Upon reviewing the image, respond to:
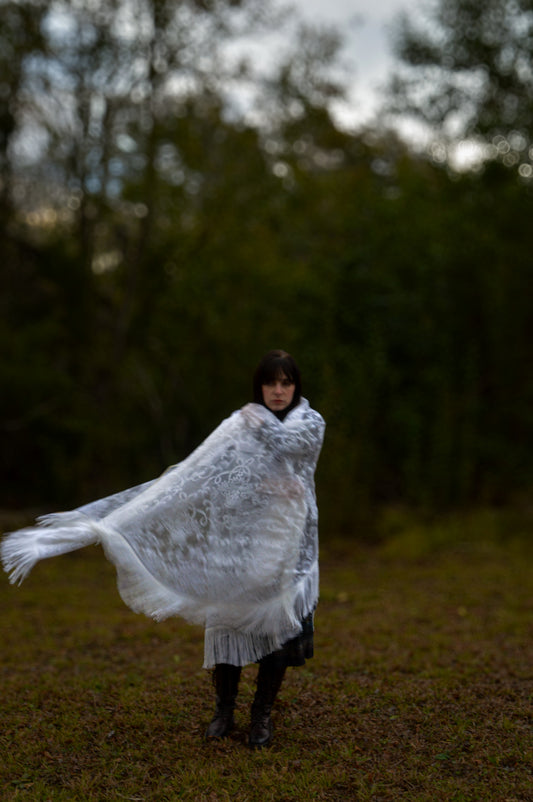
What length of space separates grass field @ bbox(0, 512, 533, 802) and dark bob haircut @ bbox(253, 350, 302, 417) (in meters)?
1.61

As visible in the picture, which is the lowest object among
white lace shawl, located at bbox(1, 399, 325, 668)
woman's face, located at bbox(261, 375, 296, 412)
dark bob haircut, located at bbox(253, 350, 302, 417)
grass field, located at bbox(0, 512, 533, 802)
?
grass field, located at bbox(0, 512, 533, 802)

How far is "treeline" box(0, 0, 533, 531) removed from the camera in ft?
35.5

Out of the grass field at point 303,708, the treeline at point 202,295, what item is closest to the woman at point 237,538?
the grass field at point 303,708

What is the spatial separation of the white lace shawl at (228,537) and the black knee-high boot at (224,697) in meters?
0.15

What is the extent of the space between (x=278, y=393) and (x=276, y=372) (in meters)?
0.10

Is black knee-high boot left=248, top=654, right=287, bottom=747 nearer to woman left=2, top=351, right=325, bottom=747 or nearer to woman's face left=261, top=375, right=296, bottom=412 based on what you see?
woman left=2, top=351, right=325, bottom=747

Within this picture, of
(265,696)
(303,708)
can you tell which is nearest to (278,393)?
(265,696)

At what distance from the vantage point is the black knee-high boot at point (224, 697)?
382 centimetres

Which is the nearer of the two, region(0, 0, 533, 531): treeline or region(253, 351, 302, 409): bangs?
region(253, 351, 302, 409): bangs

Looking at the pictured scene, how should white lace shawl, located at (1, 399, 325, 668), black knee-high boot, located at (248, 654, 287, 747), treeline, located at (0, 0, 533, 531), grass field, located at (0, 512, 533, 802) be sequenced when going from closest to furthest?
grass field, located at (0, 512, 533, 802) → white lace shawl, located at (1, 399, 325, 668) → black knee-high boot, located at (248, 654, 287, 747) → treeline, located at (0, 0, 533, 531)

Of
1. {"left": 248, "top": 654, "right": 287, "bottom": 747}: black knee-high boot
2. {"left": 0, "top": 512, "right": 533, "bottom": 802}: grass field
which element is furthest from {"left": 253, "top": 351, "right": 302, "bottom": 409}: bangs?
{"left": 0, "top": 512, "right": 533, "bottom": 802}: grass field

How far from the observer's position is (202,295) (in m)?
11.6

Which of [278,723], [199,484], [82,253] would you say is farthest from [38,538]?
[82,253]

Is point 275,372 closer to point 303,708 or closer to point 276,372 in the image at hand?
point 276,372
